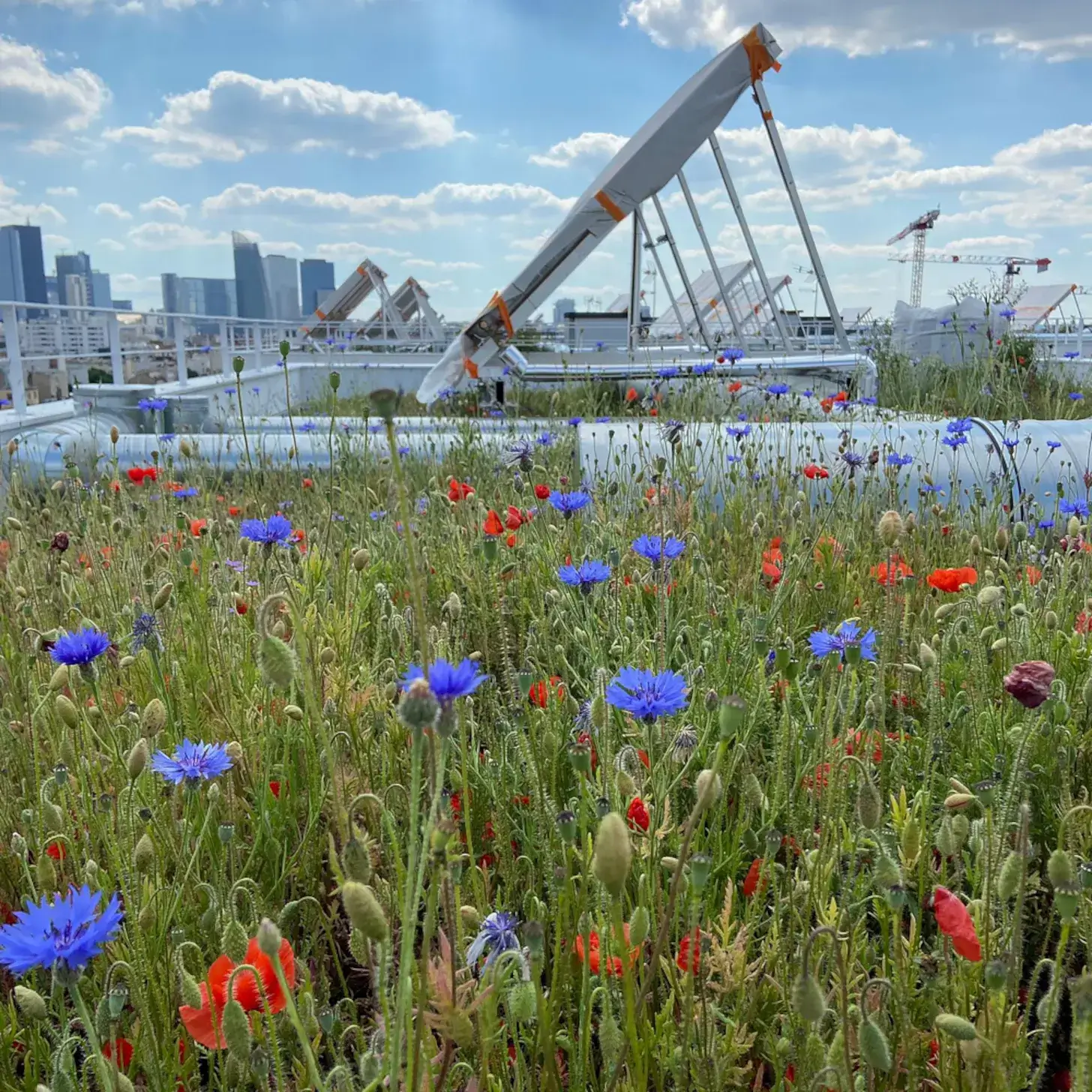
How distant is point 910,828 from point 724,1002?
0.35 meters

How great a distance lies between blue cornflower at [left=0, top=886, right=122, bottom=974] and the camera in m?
0.76

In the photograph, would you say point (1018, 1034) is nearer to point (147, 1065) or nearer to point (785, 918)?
point (785, 918)

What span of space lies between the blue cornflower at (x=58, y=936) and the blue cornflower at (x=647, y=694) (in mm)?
535

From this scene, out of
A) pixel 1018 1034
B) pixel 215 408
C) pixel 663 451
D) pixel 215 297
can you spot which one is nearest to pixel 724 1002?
pixel 1018 1034

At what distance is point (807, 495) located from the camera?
2.97 meters

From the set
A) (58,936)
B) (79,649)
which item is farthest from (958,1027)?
(79,649)

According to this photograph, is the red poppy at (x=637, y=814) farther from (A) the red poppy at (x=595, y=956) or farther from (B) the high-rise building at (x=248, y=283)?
(B) the high-rise building at (x=248, y=283)

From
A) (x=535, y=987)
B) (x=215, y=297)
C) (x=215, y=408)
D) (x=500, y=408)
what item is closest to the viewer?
(x=535, y=987)

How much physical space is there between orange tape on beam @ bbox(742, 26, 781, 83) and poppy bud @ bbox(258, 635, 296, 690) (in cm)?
695

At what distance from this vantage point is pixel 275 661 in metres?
0.76

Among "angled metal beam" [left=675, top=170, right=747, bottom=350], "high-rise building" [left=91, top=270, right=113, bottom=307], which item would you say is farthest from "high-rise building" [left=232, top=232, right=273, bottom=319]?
"angled metal beam" [left=675, top=170, right=747, bottom=350]

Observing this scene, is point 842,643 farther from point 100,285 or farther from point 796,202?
point 100,285

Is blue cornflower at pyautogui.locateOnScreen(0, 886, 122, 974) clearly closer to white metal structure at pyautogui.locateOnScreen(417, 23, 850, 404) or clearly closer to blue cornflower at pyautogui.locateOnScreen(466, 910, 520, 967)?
blue cornflower at pyautogui.locateOnScreen(466, 910, 520, 967)

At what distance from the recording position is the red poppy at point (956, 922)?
0.92 metres
